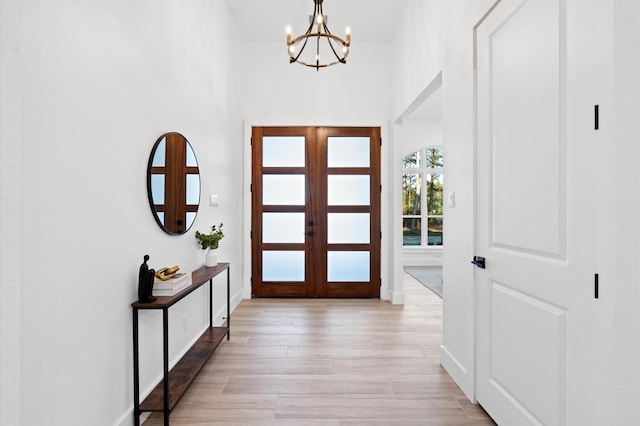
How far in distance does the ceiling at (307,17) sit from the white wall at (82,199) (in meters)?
1.65

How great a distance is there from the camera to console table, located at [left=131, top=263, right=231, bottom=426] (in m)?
1.79

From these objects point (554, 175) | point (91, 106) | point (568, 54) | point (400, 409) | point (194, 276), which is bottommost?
point (400, 409)

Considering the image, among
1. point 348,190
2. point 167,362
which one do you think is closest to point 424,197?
point 348,190

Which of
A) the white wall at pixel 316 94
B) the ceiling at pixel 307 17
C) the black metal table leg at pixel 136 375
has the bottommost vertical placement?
the black metal table leg at pixel 136 375

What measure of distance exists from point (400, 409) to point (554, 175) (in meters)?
1.60

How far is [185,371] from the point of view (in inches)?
89.8

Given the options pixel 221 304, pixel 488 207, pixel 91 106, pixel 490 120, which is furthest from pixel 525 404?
pixel 221 304

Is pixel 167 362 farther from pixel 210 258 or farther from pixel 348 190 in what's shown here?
pixel 348 190

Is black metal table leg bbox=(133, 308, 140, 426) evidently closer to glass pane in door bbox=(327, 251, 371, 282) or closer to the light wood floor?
the light wood floor

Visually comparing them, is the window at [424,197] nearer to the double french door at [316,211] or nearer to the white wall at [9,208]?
the double french door at [316,211]

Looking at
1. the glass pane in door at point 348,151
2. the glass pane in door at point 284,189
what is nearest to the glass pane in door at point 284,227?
the glass pane in door at point 284,189

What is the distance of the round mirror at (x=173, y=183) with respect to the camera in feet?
6.90

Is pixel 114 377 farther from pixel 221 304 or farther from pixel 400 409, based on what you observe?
pixel 221 304

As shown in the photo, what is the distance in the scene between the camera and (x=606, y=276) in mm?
1158
